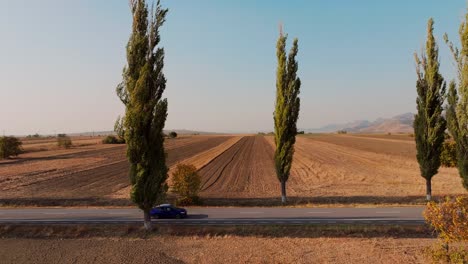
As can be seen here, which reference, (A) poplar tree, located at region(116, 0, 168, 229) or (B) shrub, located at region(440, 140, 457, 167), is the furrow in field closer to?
(A) poplar tree, located at region(116, 0, 168, 229)

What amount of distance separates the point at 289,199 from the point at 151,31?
2145 centimetres

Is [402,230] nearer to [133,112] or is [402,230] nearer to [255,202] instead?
[255,202]

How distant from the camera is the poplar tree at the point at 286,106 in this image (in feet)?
111

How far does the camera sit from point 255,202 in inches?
1286

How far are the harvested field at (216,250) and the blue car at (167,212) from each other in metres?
4.10

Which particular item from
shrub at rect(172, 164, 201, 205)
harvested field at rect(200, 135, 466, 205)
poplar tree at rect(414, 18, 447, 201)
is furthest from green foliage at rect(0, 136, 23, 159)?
poplar tree at rect(414, 18, 447, 201)

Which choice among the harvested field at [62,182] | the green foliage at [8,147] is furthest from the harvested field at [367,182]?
the green foliage at [8,147]

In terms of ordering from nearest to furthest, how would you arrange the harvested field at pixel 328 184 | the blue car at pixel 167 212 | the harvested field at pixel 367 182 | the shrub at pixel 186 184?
the blue car at pixel 167 212 < the shrub at pixel 186 184 < the harvested field at pixel 328 184 < the harvested field at pixel 367 182

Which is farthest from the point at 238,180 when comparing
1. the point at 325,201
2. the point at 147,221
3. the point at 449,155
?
the point at 449,155

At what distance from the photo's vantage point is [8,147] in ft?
254

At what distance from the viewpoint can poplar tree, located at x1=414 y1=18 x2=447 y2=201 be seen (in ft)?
104

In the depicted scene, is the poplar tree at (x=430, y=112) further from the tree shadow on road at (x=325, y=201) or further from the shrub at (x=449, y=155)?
the shrub at (x=449, y=155)

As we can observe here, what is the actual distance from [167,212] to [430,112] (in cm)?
2712

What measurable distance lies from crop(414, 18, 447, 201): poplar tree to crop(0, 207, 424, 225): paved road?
258 inches
